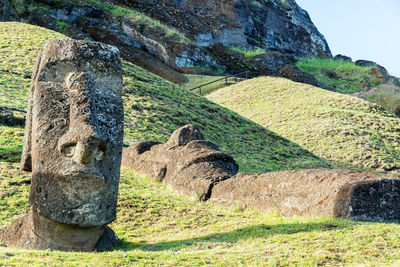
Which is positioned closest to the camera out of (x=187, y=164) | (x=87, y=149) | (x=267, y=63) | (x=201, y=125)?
(x=87, y=149)

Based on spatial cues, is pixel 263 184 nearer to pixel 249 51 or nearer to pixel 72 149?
pixel 72 149

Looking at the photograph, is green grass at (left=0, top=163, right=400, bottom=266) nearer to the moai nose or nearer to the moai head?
the moai head

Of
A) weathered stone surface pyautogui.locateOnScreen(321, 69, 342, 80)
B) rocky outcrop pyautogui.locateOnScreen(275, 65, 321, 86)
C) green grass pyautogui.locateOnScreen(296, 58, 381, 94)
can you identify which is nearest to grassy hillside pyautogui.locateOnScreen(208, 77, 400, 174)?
rocky outcrop pyautogui.locateOnScreen(275, 65, 321, 86)

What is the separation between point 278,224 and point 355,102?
2235cm

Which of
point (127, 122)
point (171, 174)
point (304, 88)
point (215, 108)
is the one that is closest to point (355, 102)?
point (304, 88)

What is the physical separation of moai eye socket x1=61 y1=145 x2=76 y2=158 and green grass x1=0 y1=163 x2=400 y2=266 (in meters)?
1.23

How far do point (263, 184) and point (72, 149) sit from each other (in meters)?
3.51

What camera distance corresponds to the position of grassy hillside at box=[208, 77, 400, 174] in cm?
2155

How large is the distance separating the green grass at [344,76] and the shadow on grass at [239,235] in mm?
32928

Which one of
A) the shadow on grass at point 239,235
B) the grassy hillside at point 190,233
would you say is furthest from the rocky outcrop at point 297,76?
the shadow on grass at point 239,235

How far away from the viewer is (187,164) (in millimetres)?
10492

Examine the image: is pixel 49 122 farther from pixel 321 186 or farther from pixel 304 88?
pixel 304 88

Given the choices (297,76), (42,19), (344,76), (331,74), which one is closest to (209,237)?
(297,76)

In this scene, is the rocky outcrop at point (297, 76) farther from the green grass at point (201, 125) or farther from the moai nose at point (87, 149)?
the moai nose at point (87, 149)
